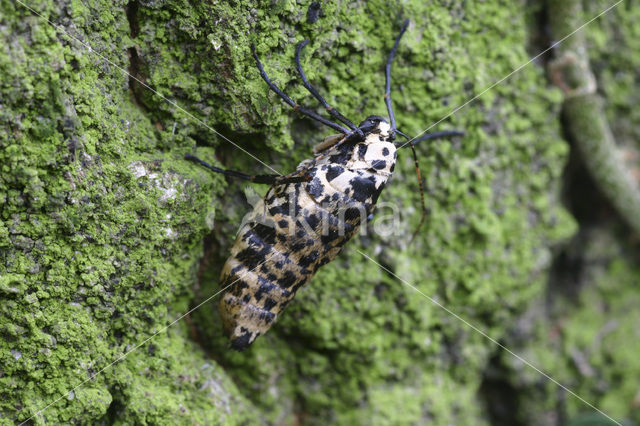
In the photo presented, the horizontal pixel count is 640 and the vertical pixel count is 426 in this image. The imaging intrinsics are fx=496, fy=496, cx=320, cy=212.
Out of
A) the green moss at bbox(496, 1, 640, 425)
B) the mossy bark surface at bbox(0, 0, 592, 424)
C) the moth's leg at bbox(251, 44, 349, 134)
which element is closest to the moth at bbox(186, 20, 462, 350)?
the moth's leg at bbox(251, 44, 349, 134)

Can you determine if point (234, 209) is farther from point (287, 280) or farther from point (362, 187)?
point (362, 187)

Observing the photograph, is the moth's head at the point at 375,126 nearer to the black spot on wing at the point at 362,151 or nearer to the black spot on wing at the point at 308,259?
the black spot on wing at the point at 362,151

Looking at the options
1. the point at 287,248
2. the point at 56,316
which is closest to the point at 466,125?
the point at 287,248

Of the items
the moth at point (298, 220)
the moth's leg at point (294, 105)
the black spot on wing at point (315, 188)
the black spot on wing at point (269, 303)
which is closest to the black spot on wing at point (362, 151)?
the moth at point (298, 220)

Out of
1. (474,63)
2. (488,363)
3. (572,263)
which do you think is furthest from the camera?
(572,263)

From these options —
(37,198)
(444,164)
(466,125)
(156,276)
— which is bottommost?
(156,276)

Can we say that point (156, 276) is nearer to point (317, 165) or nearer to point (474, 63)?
point (317, 165)

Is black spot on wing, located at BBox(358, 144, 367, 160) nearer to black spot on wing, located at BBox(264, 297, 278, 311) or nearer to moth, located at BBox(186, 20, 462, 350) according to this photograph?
moth, located at BBox(186, 20, 462, 350)

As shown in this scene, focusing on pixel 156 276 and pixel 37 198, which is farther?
pixel 156 276
